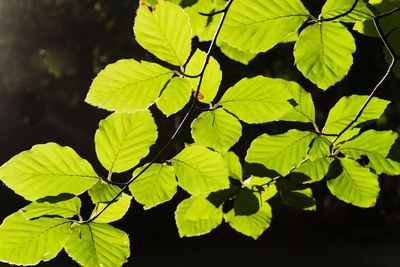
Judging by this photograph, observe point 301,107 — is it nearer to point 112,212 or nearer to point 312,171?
point 312,171

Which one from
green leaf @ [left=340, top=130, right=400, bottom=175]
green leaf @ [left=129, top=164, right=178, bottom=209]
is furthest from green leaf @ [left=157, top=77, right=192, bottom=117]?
green leaf @ [left=340, top=130, right=400, bottom=175]

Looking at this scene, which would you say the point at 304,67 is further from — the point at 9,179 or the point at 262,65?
the point at 262,65

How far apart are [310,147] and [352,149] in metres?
0.09

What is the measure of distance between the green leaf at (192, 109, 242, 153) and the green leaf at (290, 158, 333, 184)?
0.74 ft

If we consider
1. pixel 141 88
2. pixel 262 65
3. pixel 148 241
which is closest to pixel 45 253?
pixel 141 88

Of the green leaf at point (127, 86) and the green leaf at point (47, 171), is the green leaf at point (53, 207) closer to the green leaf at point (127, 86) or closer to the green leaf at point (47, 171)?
the green leaf at point (47, 171)

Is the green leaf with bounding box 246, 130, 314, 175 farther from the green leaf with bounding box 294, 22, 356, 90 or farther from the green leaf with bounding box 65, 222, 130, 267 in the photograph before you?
the green leaf with bounding box 65, 222, 130, 267

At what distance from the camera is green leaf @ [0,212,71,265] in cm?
63

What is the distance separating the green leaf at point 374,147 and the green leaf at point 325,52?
174 mm

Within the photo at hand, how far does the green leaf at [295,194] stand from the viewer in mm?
905

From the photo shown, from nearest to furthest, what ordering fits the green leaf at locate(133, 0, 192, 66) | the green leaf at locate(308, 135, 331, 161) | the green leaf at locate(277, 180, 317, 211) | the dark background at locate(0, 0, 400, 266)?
1. the green leaf at locate(133, 0, 192, 66)
2. the green leaf at locate(308, 135, 331, 161)
3. the green leaf at locate(277, 180, 317, 211)
4. the dark background at locate(0, 0, 400, 266)

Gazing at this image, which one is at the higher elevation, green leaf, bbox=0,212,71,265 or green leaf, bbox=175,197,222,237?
green leaf, bbox=0,212,71,265

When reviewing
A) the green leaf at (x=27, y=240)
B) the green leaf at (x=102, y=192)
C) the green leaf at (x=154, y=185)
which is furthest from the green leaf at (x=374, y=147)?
the green leaf at (x=27, y=240)

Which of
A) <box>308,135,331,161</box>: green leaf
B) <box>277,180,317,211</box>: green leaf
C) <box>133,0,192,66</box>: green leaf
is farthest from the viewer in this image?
<box>277,180,317,211</box>: green leaf
